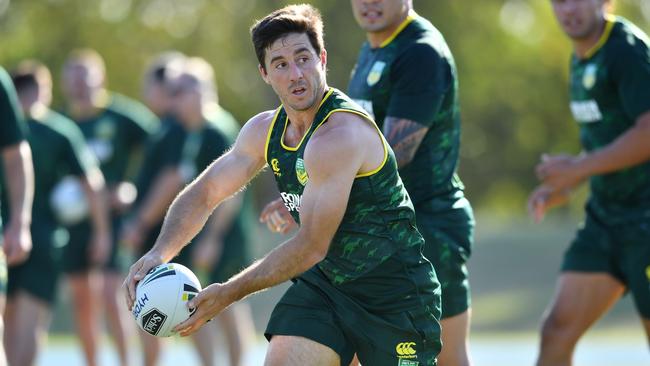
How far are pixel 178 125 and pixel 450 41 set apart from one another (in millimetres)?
31432

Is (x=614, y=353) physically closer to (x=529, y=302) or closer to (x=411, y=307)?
(x=529, y=302)

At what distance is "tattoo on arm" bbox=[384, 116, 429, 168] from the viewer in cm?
667

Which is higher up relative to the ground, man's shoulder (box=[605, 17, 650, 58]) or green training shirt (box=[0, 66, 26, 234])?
green training shirt (box=[0, 66, 26, 234])

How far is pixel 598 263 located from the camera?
787cm

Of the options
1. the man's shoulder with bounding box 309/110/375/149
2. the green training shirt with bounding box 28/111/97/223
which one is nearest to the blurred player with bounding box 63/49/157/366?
the green training shirt with bounding box 28/111/97/223

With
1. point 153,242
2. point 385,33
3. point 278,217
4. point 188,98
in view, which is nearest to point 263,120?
point 278,217

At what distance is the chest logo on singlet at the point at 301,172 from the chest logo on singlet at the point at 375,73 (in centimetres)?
144

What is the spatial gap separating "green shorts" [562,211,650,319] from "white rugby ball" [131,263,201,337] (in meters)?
3.21

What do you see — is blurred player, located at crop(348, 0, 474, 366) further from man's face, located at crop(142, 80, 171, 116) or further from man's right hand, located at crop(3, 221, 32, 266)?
man's face, located at crop(142, 80, 171, 116)

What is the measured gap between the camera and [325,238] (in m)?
5.43

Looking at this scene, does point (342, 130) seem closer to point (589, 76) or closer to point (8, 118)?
point (589, 76)

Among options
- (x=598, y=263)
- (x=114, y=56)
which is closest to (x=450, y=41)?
(x=114, y=56)

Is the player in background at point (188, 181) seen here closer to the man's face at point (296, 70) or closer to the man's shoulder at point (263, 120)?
the man's shoulder at point (263, 120)

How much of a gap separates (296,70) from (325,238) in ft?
2.58
